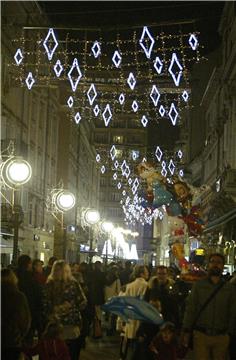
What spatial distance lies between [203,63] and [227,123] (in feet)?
82.2

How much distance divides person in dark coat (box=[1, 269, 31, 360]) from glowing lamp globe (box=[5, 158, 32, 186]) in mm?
6418

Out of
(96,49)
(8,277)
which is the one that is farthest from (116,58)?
(8,277)

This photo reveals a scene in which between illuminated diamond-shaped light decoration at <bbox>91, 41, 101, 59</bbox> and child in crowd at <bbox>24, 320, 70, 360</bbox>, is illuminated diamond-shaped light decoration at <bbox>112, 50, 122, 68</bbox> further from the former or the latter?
child in crowd at <bbox>24, 320, 70, 360</bbox>

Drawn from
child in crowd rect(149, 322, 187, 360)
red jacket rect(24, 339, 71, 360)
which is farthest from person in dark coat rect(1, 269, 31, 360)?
child in crowd rect(149, 322, 187, 360)

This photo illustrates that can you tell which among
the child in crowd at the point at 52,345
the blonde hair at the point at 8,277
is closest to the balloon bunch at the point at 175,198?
the child in crowd at the point at 52,345

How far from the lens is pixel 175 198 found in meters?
21.7

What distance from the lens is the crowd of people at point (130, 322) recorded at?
27.7 feet

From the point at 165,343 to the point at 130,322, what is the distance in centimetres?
136

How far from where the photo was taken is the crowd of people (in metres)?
8.45

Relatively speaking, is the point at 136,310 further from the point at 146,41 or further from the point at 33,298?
the point at 146,41

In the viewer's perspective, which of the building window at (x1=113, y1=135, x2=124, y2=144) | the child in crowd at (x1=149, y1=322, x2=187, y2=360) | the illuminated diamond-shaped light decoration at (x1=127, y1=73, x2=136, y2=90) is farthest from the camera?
the building window at (x1=113, y1=135, x2=124, y2=144)

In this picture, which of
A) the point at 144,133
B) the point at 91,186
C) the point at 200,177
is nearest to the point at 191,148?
the point at 200,177

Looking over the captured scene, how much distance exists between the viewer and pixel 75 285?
34.9 ft

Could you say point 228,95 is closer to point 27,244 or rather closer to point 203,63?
point 27,244
